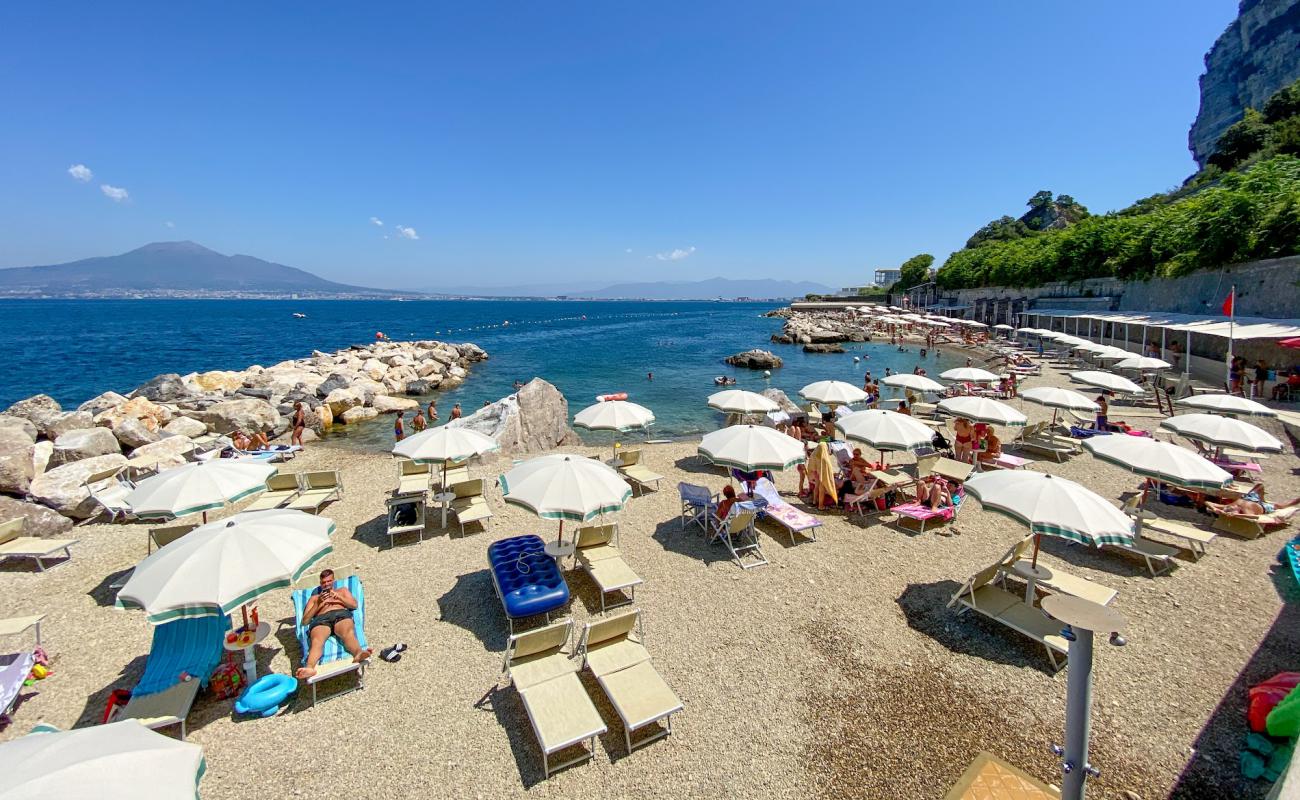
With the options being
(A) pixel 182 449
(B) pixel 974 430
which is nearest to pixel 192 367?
(A) pixel 182 449

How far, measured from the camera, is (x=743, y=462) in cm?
927

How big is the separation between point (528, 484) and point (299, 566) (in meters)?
2.83

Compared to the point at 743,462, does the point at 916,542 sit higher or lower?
lower

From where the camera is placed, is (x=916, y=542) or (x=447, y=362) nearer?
(x=916, y=542)

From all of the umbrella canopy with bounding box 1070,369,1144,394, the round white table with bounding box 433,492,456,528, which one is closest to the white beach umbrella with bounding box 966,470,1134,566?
the round white table with bounding box 433,492,456,528

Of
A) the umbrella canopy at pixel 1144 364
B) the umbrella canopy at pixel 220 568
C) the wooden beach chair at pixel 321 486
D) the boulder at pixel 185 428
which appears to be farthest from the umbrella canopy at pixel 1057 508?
the boulder at pixel 185 428

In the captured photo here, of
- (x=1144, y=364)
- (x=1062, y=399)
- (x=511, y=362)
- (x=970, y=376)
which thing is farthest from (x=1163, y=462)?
(x=511, y=362)

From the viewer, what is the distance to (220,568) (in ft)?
→ 17.6

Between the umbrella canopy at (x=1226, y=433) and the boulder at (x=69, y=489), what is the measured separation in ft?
75.1

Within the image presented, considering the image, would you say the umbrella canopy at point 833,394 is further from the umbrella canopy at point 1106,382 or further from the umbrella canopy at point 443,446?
the umbrella canopy at point 443,446

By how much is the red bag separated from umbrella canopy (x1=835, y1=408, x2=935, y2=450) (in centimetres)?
539

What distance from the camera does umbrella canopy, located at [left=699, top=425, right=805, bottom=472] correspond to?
923 cm

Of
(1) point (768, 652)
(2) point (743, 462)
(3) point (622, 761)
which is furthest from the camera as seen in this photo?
(2) point (743, 462)

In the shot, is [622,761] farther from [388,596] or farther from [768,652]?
[388,596]
